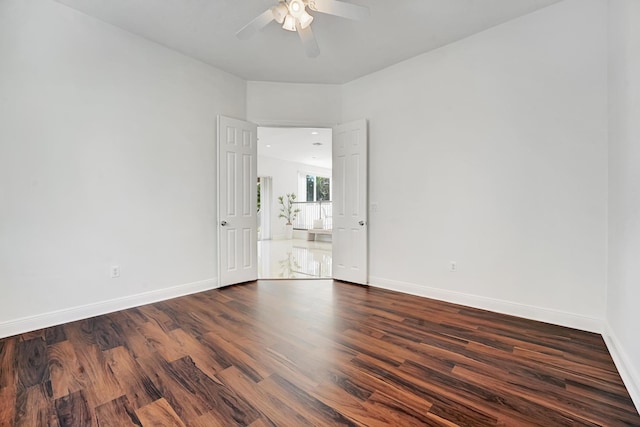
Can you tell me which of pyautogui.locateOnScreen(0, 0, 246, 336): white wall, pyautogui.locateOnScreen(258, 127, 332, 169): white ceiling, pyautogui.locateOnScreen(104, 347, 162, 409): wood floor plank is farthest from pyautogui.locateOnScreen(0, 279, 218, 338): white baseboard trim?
pyautogui.locateOnScreen(258, 127, 332, 169): white ceiling

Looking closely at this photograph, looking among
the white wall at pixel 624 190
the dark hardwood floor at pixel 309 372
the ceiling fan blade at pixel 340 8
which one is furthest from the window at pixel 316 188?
the white wall at pixel 624 190

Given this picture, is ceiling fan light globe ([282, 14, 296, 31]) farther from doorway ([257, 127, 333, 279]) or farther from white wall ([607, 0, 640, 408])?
doorway ([257, 127, 333, 279])

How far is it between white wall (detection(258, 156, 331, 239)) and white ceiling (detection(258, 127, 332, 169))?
228 millimetres

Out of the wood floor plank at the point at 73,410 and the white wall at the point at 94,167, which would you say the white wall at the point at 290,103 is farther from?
the wood floor plank at the point at 73,410

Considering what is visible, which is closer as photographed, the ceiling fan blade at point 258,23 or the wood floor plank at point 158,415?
the wood floor plank at point 158,415

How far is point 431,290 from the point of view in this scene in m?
3.45

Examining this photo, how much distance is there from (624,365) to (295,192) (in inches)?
388

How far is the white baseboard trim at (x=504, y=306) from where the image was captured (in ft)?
8.38

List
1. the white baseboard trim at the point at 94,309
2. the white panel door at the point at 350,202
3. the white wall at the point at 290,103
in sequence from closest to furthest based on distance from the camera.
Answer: the white baseboard trim at the point at 94,309
the white panel door at the point at 350,202
the white wall at the point at 290,103

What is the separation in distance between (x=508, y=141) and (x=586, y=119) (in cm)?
59

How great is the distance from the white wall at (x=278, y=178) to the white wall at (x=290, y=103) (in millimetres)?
5565

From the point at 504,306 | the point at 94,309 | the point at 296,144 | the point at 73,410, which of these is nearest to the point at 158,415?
the point at 73,410

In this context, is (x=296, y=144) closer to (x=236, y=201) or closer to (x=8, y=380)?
(x=236, y=201)

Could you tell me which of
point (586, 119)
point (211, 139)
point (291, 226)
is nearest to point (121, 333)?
point (211, 139)
